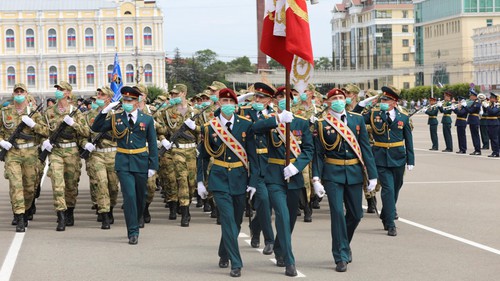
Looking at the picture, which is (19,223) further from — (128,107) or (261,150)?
(261,150)

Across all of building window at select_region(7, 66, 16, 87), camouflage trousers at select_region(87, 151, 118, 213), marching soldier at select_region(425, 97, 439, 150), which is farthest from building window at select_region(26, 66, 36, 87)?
camouflage trousers at select_region(87, 151, 118, 213)

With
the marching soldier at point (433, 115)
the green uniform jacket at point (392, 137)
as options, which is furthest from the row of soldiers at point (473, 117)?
the green uniform jacket at point (392, 137)

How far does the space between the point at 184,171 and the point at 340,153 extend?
15.8ft

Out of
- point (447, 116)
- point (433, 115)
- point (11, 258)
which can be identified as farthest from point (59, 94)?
point (447, 116)

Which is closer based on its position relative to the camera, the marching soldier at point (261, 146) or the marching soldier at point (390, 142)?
the marching soldier at point (261, 146)

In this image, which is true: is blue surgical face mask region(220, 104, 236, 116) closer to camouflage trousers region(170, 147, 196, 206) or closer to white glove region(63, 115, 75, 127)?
white glove region(63, 115, 75, 127)

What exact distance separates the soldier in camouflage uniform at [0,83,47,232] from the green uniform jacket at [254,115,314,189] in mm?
4763

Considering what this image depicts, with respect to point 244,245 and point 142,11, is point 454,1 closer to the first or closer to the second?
point 142,11

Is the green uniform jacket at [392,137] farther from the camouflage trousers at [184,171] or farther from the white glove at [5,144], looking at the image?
the white glove at [5,144]

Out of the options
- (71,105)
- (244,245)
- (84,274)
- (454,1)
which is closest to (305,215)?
(244,245)

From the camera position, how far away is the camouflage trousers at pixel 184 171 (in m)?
15.3

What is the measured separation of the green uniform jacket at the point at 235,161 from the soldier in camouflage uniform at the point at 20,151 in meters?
4.37

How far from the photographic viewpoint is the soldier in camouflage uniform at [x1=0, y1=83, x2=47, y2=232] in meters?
14.3

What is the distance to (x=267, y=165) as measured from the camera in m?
11.0
